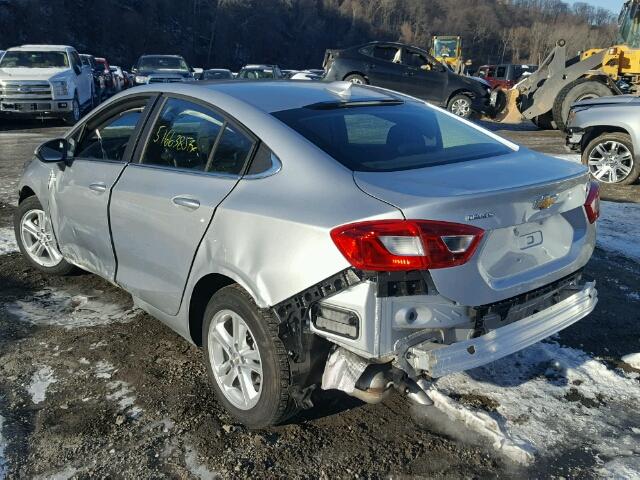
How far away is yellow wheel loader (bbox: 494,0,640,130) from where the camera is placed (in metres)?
14.4

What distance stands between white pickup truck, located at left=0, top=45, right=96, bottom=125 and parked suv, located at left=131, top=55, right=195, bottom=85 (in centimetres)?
334

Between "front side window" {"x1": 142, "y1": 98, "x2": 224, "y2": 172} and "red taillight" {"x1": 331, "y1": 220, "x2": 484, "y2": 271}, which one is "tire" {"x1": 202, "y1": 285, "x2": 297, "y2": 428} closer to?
"red taillight" {"x1": 331, "y1": 220, "x2": 484, "y2": 271}

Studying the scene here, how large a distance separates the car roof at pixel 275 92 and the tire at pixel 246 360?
1.05m

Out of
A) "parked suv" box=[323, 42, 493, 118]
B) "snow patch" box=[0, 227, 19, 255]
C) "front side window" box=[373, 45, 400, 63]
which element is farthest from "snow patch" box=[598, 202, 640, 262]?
"front side window" box=[373, 45, 400, 63]

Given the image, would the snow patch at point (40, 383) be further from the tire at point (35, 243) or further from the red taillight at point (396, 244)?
the red taillight at point (396, 244)

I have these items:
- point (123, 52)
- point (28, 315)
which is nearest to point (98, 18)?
point (123, 52)

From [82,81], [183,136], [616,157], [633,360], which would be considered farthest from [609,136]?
[82,81]

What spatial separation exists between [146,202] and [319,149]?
3.72ft

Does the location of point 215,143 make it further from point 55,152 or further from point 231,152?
point 55,152

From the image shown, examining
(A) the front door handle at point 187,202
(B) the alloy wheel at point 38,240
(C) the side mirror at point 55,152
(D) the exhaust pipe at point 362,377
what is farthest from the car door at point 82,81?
(D) the exhaust pipe at point 362,377

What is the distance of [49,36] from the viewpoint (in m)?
59.4

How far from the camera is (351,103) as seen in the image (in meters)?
3.57

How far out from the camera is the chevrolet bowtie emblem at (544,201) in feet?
9.34

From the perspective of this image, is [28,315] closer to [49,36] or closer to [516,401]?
[516,401]
